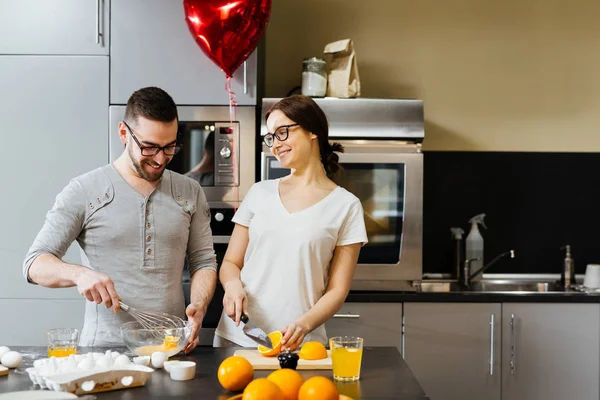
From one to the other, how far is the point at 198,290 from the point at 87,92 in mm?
1321

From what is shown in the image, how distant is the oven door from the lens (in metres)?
3.14

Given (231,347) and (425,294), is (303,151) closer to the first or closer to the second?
(231,347)

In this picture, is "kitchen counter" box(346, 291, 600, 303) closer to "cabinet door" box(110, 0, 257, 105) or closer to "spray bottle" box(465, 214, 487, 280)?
"spray bottle" box(465, 214, 487, 280)

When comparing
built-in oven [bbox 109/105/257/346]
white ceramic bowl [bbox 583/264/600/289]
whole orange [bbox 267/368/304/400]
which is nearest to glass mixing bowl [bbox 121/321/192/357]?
whole orange [bbox 267/368/304/400]

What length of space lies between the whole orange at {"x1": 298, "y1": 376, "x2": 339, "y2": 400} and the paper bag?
187 cm

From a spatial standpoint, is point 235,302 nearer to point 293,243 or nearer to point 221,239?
point 293,243

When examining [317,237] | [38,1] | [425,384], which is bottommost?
[425,384]

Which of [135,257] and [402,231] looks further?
[402,231]

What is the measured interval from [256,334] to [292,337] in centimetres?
14

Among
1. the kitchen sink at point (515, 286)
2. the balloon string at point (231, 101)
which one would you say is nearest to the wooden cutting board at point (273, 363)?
the balloon string at point (231, 101)

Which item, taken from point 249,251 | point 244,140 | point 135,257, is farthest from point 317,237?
point 244,140

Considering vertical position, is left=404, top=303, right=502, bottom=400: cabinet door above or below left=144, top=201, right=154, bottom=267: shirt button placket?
below

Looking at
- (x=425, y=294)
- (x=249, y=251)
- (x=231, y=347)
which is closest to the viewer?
(x=231, y=347)

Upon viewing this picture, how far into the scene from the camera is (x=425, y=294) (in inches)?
120
